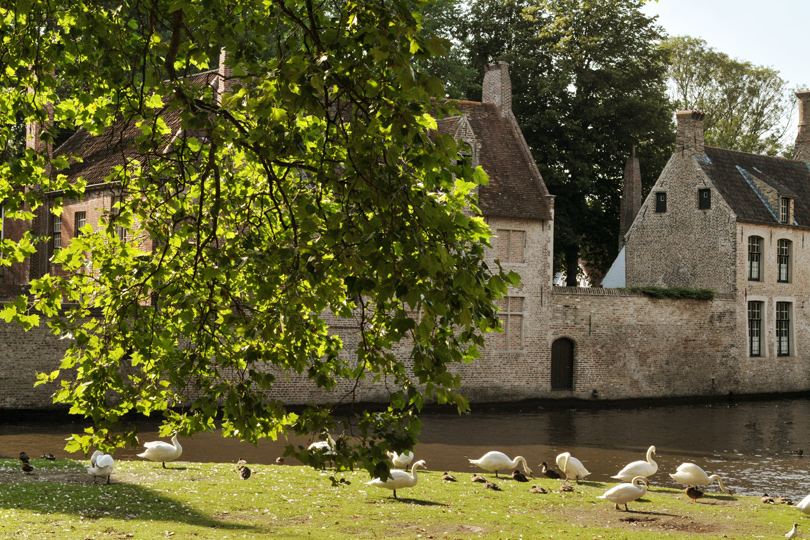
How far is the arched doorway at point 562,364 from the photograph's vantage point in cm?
3014

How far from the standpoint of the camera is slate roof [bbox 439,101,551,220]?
2889 centimetres

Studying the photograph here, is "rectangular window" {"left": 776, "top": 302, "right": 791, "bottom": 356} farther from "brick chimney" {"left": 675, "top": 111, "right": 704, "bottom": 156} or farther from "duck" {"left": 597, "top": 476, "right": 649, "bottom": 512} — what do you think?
"duck" {"left": 597, "top": 476, "right": 649, "bottom": 512}

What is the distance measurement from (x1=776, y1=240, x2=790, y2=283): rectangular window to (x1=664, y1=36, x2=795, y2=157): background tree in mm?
12141

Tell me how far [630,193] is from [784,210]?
590cm

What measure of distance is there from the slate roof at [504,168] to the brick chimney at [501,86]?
0.25 m

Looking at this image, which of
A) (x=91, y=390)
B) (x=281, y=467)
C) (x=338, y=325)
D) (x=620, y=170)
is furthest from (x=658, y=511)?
(x=620, y=170)

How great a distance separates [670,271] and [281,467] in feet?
80.6

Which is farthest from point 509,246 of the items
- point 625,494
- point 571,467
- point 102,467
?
point 102,467

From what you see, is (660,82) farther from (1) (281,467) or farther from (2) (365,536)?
(2) (365,536)

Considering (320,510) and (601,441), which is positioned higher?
(320,510)

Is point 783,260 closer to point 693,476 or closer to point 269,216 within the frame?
point 693,476

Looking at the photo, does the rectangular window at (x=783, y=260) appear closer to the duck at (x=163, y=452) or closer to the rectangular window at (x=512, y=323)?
the rectangular window at (x=512, y=323)

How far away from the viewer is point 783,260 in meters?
35.4

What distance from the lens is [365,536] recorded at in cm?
909
